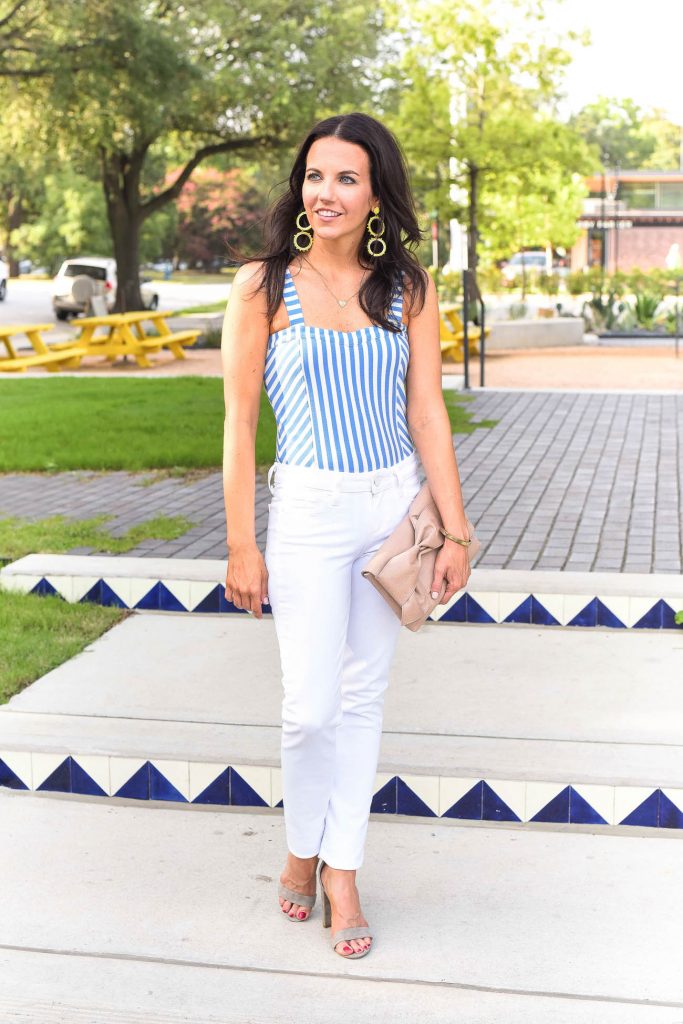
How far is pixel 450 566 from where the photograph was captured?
10.5ft

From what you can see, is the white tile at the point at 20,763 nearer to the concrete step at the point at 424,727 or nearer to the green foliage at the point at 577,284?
the concrete step at the point at 424,727

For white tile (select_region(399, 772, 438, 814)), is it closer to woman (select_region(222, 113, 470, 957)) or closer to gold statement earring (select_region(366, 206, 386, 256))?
woman (select_region(222, 113, 470, 957))

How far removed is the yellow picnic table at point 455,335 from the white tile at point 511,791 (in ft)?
42.4

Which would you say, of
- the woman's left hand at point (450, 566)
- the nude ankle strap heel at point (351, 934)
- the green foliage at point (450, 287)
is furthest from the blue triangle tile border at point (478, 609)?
the green foliage at point (450, 287)

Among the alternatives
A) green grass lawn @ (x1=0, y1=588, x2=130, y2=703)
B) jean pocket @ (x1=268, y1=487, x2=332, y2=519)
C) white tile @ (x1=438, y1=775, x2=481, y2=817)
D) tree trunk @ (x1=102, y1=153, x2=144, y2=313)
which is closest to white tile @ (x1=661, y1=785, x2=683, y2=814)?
white tile @ (x1=438, y1=775, x2=481, y2=817)

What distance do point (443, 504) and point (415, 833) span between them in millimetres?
1209

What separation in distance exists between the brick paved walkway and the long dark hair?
132 inches

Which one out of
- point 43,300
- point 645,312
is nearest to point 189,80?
point 645,312

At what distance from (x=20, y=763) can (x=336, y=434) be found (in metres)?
1.77

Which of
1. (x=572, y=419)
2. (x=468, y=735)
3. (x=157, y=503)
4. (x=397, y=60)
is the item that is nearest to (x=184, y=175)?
(x=397, y=60)

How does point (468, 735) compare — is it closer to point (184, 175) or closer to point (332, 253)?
point (332, 253)

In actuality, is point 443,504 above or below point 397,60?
below

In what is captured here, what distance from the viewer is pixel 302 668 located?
312 centimetres

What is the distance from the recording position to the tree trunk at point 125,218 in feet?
94.2
